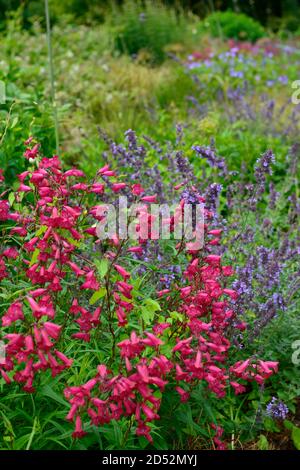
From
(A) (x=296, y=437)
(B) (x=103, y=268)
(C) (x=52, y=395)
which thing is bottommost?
Result: (A) (x=296, y=437)

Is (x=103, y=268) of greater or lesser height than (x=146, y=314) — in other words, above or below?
above

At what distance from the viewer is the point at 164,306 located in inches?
107

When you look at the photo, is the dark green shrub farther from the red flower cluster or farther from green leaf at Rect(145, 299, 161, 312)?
green leaf at Rect(145, 299, 161, 312)

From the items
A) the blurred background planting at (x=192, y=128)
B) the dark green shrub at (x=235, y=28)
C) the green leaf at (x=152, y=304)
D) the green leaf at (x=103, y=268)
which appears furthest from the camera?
the dark green shrub at (x=235, y=28)

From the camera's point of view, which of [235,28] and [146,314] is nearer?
[146,314]

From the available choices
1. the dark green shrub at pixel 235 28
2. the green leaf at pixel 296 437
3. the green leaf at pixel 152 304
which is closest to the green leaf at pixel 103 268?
the green leaf at pixel 152 304

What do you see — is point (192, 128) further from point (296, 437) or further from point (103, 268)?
point (103, 268)

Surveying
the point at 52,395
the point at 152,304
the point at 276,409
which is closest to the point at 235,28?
the point at 276,409

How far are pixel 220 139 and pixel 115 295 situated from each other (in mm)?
3236

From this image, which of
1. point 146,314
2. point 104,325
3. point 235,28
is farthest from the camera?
point 235,28

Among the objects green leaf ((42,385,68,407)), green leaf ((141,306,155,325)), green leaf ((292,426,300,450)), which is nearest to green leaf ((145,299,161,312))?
green leaf ((141,306,155,325))

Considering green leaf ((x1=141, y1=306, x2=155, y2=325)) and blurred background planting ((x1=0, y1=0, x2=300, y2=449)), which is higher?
green leaf ((x1=141, y1=306, x2=155, y2=325))

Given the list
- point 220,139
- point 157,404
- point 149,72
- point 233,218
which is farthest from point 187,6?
point 157,404

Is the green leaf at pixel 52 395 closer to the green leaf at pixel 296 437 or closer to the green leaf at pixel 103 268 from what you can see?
the green leaf at pixel 103 268
